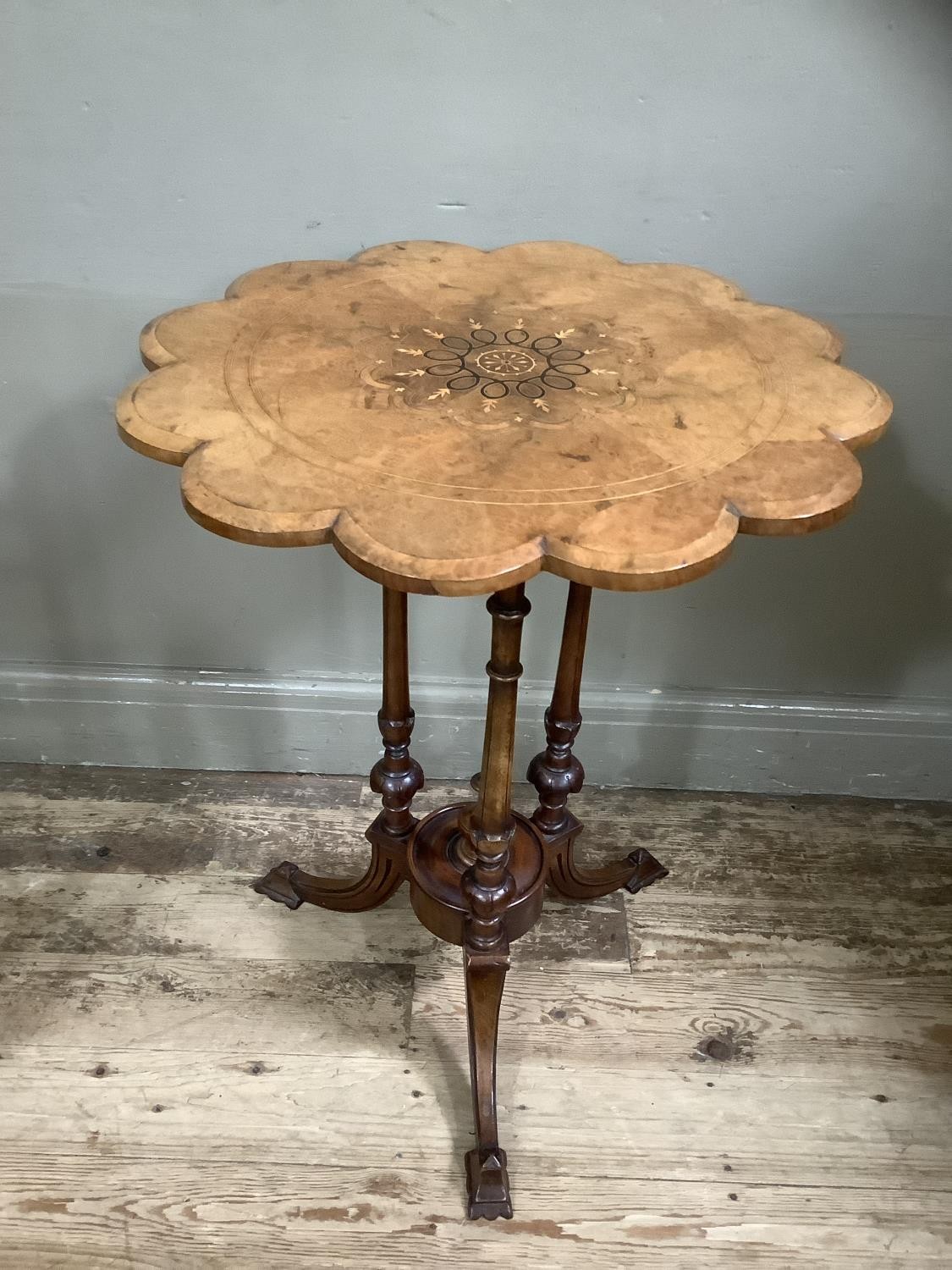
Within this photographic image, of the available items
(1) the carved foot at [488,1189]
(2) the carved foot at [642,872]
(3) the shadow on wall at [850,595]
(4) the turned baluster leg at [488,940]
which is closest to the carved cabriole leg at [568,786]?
(2) the carved foot at [642,872]

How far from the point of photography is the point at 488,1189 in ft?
4.72

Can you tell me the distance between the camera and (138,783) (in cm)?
213

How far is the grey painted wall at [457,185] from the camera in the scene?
4.86 ft

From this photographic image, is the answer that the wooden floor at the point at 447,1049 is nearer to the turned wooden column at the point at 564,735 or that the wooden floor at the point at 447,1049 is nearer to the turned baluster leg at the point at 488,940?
the turned baluster leg at the point at 488,940

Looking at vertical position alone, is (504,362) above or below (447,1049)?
above

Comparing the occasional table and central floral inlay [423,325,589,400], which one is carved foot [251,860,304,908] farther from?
central floral inlay [423,325,589,400]

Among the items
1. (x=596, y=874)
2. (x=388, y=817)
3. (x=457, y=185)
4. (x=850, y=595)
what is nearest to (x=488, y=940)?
(x=388, y=817)

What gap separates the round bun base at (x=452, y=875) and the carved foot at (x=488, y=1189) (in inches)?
11.8

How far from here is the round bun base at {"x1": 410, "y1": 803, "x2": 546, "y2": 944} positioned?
1.54m

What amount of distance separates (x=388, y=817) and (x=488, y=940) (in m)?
0.32

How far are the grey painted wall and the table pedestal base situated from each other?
0.38 m

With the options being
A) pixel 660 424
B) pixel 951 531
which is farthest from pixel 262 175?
pixel 951 531

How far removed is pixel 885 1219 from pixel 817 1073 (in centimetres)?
22

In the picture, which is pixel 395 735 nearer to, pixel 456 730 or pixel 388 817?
pixel 388 817
